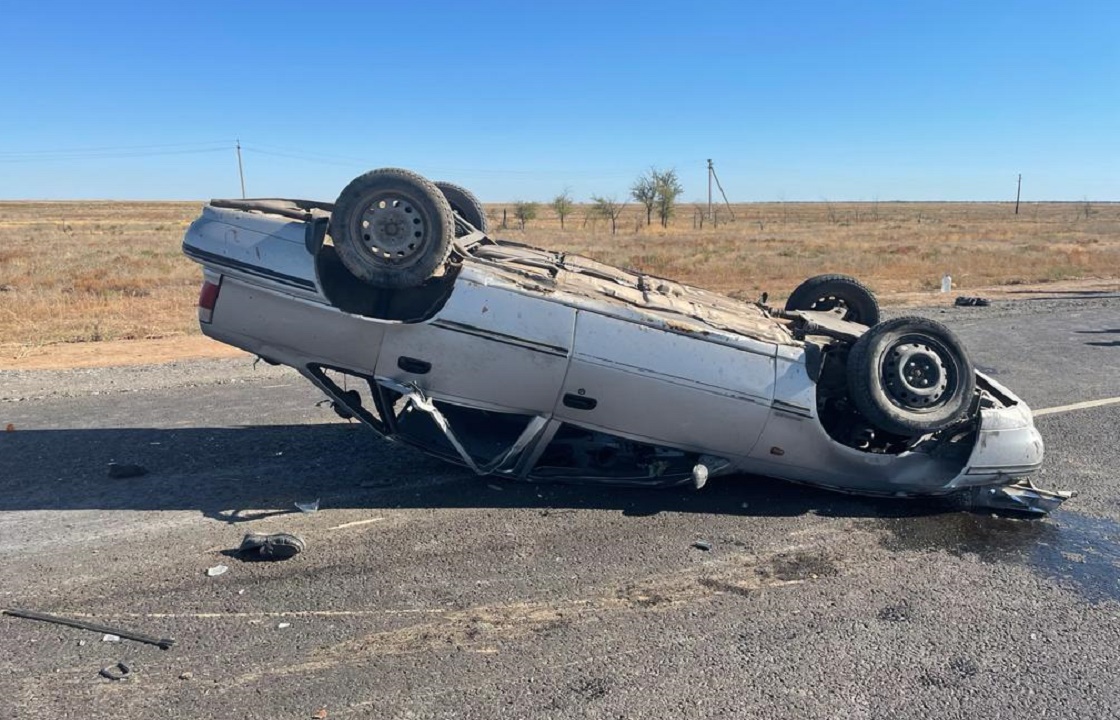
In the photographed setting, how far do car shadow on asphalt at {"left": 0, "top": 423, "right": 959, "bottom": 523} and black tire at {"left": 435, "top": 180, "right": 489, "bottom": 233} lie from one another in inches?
77.5

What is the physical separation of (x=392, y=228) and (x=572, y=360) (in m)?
1.32

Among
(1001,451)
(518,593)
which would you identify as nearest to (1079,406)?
(1001,451)

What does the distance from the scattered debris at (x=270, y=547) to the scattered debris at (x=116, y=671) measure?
1.09 meters

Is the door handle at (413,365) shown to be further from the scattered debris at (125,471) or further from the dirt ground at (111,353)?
the dirt ground at (111,353)

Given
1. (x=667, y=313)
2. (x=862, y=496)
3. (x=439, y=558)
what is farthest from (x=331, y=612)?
(x=862, y=496)

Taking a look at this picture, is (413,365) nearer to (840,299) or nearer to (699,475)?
(699,475)

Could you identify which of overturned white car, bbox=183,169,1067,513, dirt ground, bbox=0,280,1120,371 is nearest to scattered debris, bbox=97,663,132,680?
overturned white car, bbox=183,169,1067,513

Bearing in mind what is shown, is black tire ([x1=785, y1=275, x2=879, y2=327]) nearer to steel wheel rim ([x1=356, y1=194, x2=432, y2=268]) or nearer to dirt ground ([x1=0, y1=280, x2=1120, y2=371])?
steel wheel rim ([x1=356, y1=194, x2=432, y2=268])

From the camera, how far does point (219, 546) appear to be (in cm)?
465

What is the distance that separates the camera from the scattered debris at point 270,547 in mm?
4457

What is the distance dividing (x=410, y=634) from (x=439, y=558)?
0.82m

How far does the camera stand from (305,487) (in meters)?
5.62

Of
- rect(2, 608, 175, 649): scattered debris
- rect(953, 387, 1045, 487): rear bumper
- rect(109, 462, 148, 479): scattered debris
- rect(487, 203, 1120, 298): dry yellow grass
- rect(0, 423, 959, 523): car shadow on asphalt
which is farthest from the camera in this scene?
rect(487, 203, 1120, 298): dry yellow grass

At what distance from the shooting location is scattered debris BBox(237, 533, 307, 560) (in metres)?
4.46
